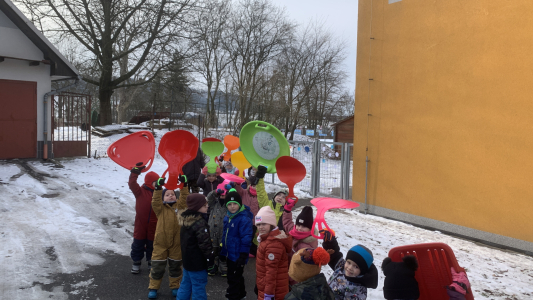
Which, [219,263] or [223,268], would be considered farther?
[219,263]

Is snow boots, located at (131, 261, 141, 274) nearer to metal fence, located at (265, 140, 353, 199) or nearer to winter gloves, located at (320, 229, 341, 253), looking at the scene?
winter gloves, located at (320, 229, 341, 253)

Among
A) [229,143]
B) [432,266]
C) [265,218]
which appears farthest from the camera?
[229,143]

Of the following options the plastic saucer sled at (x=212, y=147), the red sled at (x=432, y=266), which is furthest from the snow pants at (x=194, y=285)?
the plastic saucer sled at (x=212, y=147)

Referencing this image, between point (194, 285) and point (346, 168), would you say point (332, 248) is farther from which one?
point (346, 168)

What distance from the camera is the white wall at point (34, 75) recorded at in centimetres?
1117

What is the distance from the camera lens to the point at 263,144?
5008mm

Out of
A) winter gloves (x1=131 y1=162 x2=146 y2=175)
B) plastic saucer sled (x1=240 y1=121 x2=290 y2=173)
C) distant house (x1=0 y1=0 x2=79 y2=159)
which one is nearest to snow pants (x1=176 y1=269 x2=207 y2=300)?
winter gloves (x1=131 y1=162 x2=146 y2=175)

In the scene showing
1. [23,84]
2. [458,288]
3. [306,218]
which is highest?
[23,84]

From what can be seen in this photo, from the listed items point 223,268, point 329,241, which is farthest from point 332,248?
point 223,268

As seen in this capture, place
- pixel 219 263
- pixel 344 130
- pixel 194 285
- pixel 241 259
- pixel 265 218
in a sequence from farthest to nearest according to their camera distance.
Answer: pixel 344 130 < pixel 219 263 < pixel 241 259 < pixel 194 285 < pixel 265 218

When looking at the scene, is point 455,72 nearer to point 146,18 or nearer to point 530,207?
point 530,207

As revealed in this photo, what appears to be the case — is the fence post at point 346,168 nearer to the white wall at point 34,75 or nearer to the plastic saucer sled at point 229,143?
the plastic saucer sled at point 229,143

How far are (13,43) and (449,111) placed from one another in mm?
12635

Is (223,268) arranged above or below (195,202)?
below
